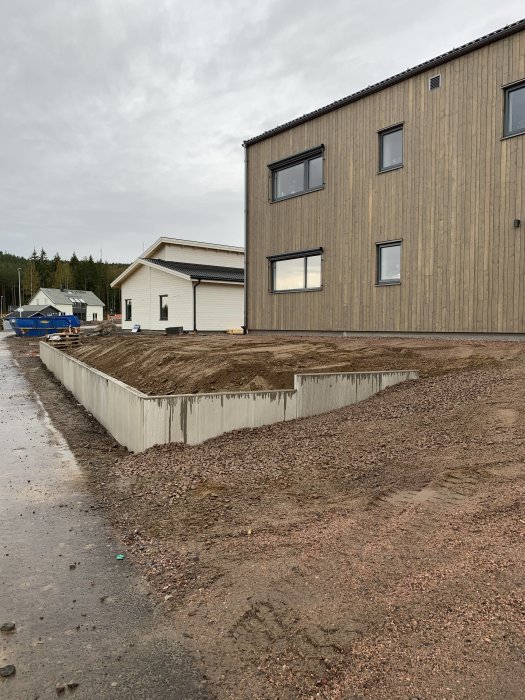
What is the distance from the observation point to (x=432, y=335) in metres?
12.1

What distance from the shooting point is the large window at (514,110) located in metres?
10.6

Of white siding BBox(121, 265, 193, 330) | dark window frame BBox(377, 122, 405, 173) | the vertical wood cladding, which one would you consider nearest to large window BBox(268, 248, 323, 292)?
the vertical wood cladding

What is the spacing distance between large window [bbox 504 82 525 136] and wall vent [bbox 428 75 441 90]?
173 cm

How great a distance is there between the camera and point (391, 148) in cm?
1323

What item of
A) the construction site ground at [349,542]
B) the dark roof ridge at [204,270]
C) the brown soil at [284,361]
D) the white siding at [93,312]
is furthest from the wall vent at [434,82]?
the white siding at [93,312]

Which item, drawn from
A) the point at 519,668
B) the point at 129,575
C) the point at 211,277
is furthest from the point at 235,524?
the point at 211,277

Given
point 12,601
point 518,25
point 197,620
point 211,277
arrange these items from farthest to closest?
point 211,277 < point 518,25 < point 12,601 < point 197,620

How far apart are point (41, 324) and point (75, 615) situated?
41552mm

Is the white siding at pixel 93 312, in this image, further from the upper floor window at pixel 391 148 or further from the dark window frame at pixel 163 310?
the upper floor window at pixel 391 148

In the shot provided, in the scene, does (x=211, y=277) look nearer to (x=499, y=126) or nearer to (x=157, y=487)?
(x=499, y=126)

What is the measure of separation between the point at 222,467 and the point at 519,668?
3690 mm

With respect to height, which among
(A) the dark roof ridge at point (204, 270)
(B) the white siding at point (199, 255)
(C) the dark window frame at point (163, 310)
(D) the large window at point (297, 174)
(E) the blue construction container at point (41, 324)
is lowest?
(E) the blue construction container at point (41, 324)

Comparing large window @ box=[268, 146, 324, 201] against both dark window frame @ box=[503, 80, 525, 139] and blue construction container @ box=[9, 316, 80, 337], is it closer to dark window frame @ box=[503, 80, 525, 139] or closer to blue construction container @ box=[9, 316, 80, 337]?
dark window frame @ box=[503, 80, 525, 139]

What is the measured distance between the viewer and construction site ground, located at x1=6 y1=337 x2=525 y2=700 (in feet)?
7.39
